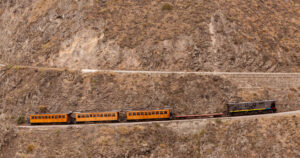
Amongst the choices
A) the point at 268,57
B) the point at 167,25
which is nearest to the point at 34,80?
the point at 167,25

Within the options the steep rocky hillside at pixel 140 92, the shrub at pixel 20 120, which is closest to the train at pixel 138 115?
the steep rocky hillside at pixel 140 92

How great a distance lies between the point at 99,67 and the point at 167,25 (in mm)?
16280

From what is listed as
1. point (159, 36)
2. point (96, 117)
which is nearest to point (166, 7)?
point (159, 36)

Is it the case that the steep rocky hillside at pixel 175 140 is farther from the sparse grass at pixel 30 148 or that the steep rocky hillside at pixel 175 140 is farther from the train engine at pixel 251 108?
the train engine at pixel 251 108

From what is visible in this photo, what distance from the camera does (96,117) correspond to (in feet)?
144

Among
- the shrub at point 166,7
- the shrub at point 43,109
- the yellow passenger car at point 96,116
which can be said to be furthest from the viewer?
the shrub at point 166,7

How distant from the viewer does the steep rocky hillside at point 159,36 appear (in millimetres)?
53125

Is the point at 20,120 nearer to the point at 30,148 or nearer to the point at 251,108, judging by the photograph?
the point at 30,148

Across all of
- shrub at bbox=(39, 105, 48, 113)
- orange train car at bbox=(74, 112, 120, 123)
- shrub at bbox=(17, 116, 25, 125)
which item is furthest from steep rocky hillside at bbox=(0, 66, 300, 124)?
orange train car at bbox=(74, 112, 120, 123)

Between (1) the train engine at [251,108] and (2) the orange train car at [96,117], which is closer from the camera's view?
(2) the orange train car at [96,117]

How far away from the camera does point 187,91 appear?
4684 centimetres

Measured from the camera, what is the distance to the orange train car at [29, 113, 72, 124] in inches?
1756

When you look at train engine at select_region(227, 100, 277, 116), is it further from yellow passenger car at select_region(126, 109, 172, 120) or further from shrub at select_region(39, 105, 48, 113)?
shrub at select_region(39, 105, 48, 113)

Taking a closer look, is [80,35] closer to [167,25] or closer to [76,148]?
[167,25]
